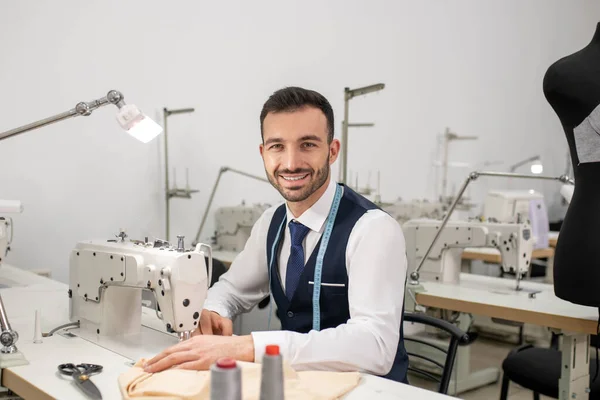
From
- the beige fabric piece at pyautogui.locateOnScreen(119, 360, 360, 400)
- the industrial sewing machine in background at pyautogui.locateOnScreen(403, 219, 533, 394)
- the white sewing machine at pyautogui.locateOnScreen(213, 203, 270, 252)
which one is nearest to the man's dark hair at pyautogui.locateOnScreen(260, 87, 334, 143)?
the beige fabric piece at pyautogui.locateOnScreen(119, 360, 360, 400)

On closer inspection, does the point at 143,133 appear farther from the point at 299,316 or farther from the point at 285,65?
the point at 285,65

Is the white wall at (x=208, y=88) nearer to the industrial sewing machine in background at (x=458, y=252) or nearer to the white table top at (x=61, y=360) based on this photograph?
the white table top at (x=61, y=360)

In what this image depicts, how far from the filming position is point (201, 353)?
55.1 inches

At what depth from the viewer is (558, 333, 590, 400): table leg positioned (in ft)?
8.16

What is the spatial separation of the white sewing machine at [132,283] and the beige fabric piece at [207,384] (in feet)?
0.72

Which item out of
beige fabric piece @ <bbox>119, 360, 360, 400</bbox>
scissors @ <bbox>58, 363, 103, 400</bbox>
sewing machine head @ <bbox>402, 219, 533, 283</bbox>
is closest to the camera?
beige fabric piece @ <bbox>119, 360, 360, 400</bbox>

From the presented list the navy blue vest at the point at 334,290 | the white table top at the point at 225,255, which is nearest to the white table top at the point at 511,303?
the navy blue vest at the point at 334,290

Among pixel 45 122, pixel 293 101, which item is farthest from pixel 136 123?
pixel 293 101

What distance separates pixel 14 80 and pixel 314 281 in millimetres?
2588

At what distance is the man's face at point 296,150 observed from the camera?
1.76 m

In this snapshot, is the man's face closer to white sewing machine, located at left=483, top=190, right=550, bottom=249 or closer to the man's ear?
the man's ear

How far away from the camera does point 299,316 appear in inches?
74.2

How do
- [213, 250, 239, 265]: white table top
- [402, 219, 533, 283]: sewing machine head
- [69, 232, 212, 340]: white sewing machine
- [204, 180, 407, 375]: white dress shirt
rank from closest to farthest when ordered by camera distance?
1. [204, 180, 407, 375]: white dress shirt
2. [69, 232, 212, 340]: white sewing machine
3. [402, 219, 533, 283]: sewing machine head
4. [213, 250, 239, 265]: white table top

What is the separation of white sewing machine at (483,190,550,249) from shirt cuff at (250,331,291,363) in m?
3.76
